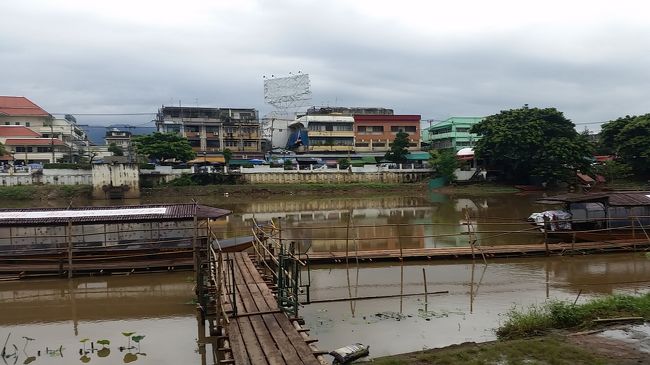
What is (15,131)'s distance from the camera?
182 feet

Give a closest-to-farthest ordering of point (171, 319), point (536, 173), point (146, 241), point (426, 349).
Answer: point (426, 349) → point (171, 319) → point (146, 241) → point (536, 173)

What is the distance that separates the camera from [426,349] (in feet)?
30.6

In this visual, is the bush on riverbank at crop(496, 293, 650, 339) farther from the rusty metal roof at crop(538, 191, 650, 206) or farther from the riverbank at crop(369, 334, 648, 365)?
the rusty metal roof at crop(538, 191, 650, 206)

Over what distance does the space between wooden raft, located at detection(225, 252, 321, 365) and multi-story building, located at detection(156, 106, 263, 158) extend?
52.4 meters

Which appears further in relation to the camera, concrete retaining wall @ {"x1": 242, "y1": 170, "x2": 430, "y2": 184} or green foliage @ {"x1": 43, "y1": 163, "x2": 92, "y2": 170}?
concrete retaining wall @ {"x1": 242, "y1": 170, "x2": 430, "y2": 184}

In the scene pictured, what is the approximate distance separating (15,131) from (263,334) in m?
59.0

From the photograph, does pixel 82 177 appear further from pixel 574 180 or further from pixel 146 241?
pixel 574 180

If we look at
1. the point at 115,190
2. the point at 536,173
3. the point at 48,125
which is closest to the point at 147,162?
the point at 115,190

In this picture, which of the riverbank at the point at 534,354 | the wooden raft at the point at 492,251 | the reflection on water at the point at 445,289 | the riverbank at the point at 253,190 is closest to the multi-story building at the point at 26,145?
the riverbank at the point at 253,190

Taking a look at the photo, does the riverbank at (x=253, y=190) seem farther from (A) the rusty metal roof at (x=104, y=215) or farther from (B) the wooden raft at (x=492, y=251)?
(A) the rusty metal roof at (x=104, y=215)

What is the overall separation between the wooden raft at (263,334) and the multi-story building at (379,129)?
55.0 metres

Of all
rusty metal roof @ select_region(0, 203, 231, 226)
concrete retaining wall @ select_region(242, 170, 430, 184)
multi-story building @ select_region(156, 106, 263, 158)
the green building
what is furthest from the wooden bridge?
the green building

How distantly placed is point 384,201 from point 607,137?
89.4 ft

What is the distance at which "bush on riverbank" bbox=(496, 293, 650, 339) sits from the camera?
985cm
